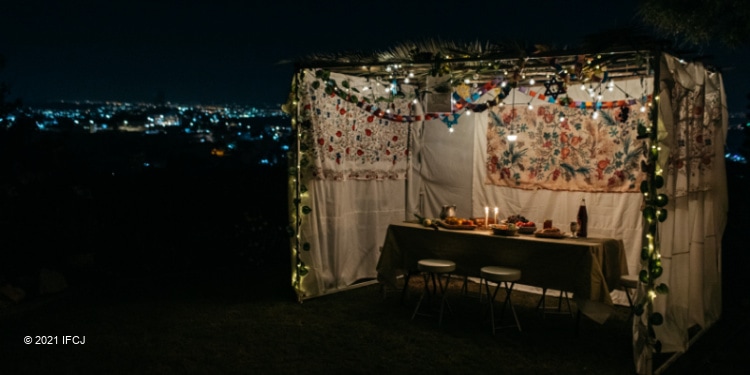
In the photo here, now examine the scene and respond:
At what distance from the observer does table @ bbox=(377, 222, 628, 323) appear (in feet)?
16.1

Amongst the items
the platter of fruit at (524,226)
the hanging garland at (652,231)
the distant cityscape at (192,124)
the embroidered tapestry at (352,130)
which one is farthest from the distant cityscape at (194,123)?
the hanging garland at (652,231)

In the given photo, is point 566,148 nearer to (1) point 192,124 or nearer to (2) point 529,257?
(2) point 529,257

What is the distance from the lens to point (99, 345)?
15.3 ft

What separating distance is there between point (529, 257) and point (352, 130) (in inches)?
99.8

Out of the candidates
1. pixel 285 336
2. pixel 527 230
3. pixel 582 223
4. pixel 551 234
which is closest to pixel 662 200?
pixel 551 234

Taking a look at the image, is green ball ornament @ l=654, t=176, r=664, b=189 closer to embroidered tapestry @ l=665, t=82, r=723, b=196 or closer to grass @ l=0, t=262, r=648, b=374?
embroidered tapestry @ l=665, t=82, r=723, b=196

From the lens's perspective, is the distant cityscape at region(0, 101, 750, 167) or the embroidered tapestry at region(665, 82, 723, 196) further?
the distant cityscape at region(0, 101, 750, 167)

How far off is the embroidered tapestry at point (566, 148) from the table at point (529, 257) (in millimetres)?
1281

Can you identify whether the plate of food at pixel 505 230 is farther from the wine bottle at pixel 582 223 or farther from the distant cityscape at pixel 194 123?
the distant cityscape at pixel 194 123

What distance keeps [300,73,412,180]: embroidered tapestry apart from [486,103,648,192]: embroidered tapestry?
1188 mm

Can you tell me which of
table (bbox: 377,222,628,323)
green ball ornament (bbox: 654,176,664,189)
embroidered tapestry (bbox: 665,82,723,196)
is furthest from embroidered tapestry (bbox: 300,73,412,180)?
green ball ornament (bbox: 654,176,664,189)

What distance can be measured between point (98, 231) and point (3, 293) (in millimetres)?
1234

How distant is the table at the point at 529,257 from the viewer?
491 cm

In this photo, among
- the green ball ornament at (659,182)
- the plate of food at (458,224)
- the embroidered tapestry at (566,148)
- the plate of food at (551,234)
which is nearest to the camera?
the green ball ornament at (659,182)
